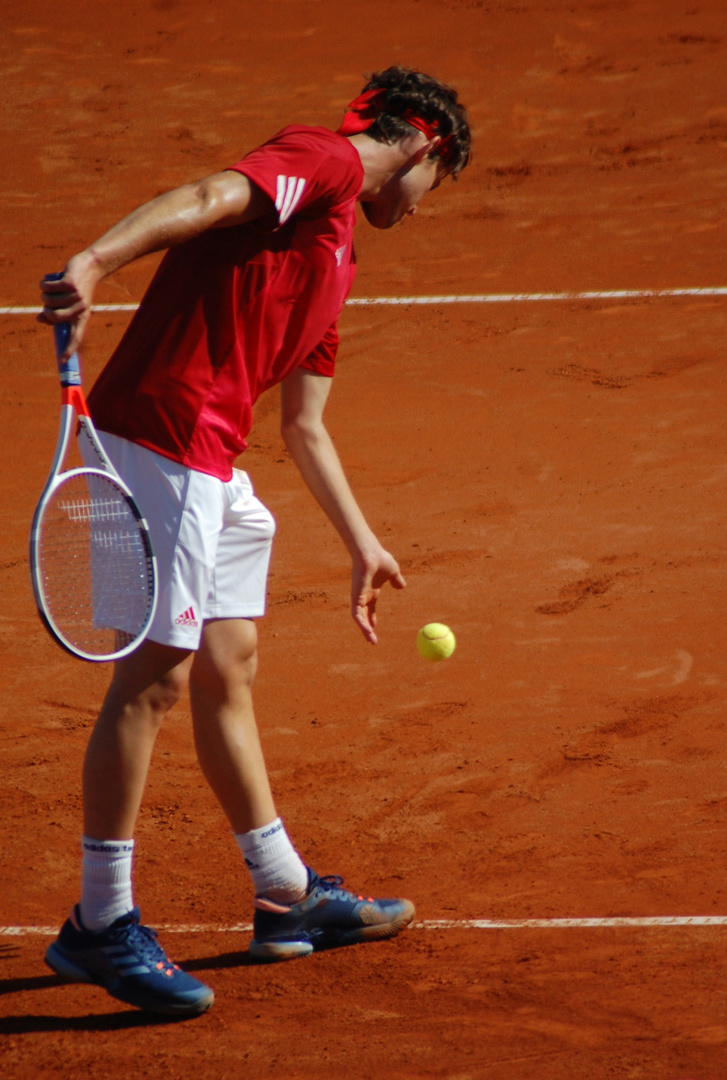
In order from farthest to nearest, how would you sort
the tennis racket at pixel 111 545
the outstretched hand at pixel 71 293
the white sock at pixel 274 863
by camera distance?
1. the white sock at pixel 274 863
2. the tennis racket at pixel 111 545
3. the outstretched hand at pixel 71 293

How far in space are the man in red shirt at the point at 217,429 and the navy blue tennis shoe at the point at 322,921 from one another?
0.13 metres

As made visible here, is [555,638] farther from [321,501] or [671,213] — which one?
[671,213]

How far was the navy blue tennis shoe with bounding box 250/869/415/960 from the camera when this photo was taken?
124 inches

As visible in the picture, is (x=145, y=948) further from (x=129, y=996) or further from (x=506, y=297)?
(x=506, y=297)

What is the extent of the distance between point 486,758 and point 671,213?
6.92 m

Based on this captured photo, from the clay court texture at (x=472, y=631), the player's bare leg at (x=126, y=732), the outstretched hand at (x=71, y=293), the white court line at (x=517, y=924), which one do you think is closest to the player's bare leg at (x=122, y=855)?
the player's bare leg at (x=126, y=732)

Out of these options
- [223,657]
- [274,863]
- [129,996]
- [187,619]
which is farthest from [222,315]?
[129,996]

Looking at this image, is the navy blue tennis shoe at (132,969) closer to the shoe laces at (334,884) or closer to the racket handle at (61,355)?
the shoe laces at (334,884)

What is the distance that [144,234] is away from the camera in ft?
7.82

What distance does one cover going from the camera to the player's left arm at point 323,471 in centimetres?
321

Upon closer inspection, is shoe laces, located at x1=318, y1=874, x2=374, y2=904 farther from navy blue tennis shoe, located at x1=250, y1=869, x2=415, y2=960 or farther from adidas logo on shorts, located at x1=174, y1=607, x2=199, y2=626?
adidas logo on shorts, located at x1=174, y1=607, x2=199, y2=626

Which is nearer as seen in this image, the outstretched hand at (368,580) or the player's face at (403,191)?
the player's face at (403,191)

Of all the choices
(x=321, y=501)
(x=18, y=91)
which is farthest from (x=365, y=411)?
(x=18, y=91)

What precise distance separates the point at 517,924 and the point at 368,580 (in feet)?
3.21
